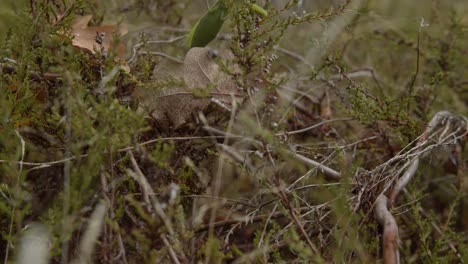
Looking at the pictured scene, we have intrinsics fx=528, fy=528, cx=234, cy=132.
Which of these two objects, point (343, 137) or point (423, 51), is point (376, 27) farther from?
point (343, 137)

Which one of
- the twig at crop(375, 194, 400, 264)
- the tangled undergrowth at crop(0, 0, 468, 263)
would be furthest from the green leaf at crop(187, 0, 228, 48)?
the twig at crop(375, 194, 400, 264)

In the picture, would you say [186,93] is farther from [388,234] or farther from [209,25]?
[388,234]

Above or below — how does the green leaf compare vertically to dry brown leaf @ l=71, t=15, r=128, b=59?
above

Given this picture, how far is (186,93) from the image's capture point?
56.0 inches

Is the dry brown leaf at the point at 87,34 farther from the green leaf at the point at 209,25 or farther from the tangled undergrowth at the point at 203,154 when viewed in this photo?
the green leaf at the point at 209,25

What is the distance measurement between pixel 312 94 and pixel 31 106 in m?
1.00

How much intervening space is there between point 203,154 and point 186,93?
171mm

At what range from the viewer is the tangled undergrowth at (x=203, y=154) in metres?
0.99

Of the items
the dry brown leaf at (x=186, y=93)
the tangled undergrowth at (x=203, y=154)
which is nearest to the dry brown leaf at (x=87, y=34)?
the tangled undergrowth at (x=203, y=154)

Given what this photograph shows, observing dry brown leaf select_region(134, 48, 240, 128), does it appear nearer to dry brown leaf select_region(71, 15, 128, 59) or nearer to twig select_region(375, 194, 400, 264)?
dry brown leaf select_region(71, 15, 128, 59)

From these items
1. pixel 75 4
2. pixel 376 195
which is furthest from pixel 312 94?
pixel 75 4

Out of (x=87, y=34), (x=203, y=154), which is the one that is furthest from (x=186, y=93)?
(x=87, y=34)

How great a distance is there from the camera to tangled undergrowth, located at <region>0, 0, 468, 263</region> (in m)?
0.99

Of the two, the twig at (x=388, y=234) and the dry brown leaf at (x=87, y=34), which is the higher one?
the dry brown leaf at (x=87, y=34)
